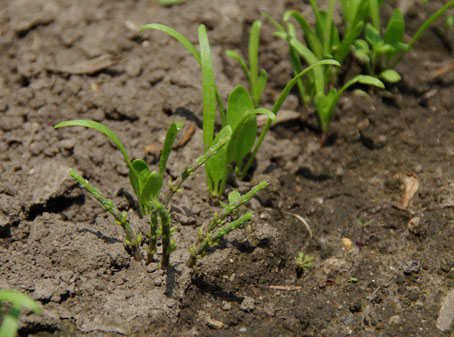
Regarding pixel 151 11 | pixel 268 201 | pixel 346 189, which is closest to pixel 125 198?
pixel 268 201

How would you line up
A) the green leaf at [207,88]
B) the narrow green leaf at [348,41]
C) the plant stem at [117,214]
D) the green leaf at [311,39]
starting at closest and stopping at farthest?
the plant stem at [117,214] < the green leaf at [207,88] < the narrow green leaf at [348,41] < the green leaf at [311,39]

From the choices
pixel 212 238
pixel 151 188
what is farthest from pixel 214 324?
pixel 151 188

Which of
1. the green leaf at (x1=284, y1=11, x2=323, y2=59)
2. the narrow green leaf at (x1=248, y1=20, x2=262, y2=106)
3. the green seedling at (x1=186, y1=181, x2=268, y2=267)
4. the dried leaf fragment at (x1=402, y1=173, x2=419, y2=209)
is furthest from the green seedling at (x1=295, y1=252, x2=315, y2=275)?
the green leaf at (x1=284, y1=11, x2=323, y2=59)

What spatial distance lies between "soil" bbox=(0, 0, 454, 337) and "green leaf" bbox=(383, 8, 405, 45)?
0.92 ft

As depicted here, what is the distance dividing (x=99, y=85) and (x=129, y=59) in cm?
23

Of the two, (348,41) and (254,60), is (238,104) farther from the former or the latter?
(348,41)

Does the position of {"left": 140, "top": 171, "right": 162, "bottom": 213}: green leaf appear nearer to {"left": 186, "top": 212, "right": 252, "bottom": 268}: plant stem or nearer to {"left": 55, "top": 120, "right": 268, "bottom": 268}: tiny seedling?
{"left": 55, "top": 120, "right": 268, "bottom": 268}: tiny seedling

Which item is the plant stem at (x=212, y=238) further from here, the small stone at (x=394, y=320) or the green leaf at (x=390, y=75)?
the green leaf at (x=390, y=75)

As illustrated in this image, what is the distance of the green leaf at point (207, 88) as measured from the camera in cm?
227

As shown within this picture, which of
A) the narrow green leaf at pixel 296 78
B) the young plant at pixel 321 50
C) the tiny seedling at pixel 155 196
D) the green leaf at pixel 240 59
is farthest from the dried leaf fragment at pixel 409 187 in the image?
the green leaf at pixel 240 59

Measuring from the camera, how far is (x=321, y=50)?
281cm

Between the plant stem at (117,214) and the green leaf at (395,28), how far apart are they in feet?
5.43

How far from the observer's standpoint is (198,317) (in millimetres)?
2098

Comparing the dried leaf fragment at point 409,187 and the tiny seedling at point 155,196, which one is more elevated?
the tiny seedling at point 155,196
